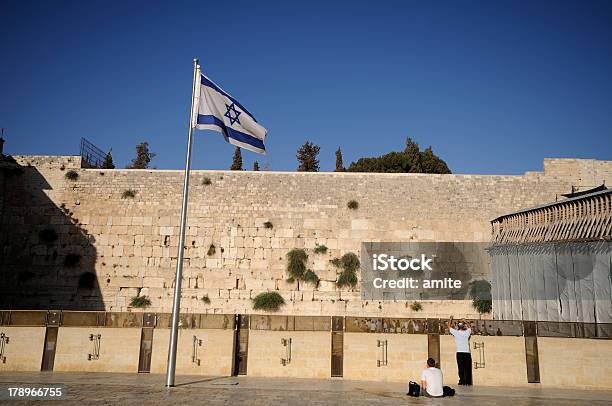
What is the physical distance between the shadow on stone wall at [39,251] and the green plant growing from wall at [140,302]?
1272mm

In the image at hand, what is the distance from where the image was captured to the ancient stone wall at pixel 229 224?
18.1m

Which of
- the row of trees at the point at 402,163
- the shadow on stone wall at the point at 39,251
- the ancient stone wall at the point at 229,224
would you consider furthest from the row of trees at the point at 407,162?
the shadow on stone wall at the point at 39,251

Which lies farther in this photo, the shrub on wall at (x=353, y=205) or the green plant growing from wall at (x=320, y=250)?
the shrub on wall at (x=353, y=205)

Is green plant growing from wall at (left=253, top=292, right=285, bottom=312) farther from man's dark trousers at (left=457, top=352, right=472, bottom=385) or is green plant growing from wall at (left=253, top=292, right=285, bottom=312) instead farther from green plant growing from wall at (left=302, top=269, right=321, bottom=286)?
man's dark trousers at (left=457, top=352, right=472, bottom=385)

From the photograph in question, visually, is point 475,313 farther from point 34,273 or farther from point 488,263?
point 34,273

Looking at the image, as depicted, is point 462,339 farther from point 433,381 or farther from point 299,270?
point 299,270

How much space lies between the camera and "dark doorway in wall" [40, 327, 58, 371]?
917 cm

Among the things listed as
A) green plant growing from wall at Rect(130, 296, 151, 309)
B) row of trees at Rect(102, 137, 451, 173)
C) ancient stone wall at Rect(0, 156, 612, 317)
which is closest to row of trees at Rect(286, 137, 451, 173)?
row of trees at Rect(102, 137, 451, 173)

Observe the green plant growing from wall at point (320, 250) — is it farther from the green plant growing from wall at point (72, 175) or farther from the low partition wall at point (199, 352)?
the green plant growing from wall at point (72, 175)

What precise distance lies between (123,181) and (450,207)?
45.0 feet

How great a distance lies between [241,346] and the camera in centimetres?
914

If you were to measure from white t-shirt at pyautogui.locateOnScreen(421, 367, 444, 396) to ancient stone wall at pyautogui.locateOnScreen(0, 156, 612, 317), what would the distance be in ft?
34.8

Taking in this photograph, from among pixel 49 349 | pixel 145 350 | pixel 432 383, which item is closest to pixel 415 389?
pixel 432 383

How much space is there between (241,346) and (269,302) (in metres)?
8.65
